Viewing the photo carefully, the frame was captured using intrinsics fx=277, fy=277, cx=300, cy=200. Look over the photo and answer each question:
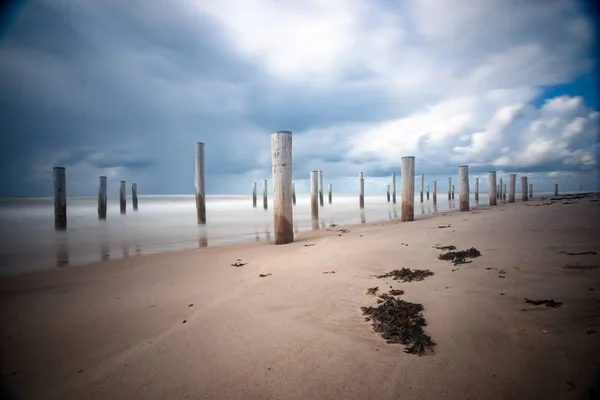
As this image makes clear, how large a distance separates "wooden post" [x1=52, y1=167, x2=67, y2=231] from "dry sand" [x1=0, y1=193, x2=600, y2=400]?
Answer: 11.1m

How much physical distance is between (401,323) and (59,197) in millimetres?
16481

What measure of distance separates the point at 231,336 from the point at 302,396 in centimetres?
96

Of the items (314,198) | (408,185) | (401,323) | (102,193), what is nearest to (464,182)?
(408,185)

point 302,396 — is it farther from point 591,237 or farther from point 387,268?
point 591,237

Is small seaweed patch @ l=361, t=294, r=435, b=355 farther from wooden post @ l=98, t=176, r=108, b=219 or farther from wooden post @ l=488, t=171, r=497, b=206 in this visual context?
wooden post @ l=98, t=176, r=108, b=219

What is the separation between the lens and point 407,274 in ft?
12.1

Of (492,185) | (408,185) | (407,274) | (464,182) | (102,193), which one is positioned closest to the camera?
(407,274)

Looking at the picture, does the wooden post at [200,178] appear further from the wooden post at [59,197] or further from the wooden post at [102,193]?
the wooden post at [102,193]

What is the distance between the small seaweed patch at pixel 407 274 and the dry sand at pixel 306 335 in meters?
0.15

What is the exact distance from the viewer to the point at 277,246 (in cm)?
687

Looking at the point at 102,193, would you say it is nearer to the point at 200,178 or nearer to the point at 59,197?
the point at 59,197

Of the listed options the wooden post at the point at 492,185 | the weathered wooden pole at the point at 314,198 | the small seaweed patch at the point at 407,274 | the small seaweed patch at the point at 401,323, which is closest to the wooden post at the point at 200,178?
the weathered wooden pole at the point at 314,198

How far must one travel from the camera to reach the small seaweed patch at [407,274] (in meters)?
3.57

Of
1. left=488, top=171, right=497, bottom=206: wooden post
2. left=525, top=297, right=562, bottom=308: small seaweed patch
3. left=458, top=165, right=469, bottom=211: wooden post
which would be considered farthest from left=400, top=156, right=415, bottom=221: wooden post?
left=488, top=171, right=497, bottom=206: wooden post
